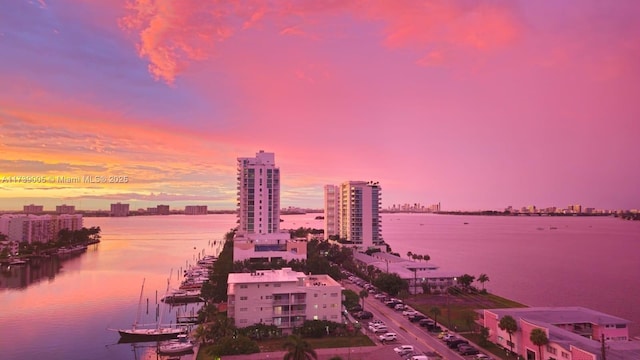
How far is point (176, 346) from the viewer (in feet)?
70.8

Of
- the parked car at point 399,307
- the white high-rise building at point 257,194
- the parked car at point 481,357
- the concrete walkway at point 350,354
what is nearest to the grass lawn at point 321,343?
the concrete walkway at point 350,354

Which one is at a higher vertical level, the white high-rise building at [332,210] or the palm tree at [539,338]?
the white high-rise building at [332,210]

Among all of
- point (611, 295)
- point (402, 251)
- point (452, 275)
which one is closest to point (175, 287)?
point (452, 275)

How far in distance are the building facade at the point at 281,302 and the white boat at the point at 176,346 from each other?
Answer: 7.87ft

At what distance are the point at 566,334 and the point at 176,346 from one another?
55.8 ft

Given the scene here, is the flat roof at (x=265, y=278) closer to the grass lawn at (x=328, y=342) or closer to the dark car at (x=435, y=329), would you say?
the grass lawn at (x=328, y=342)

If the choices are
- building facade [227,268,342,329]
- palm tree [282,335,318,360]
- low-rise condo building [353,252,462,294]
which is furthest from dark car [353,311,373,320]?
palm tree [282,335,318,360]

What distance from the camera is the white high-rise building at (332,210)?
65.8 meters

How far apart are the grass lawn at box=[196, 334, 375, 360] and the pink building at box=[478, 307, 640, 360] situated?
5873 mm

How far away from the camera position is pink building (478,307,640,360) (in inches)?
607

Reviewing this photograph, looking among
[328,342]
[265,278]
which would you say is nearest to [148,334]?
[265,278]

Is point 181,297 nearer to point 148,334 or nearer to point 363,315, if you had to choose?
Answer: point 148,334

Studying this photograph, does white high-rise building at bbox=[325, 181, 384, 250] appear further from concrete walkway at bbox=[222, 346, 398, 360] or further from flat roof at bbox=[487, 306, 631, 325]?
concrete walkway at bbox=[222, 346, 398, 360]

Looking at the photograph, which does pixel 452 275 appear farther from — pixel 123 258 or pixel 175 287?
pixel 123 258
